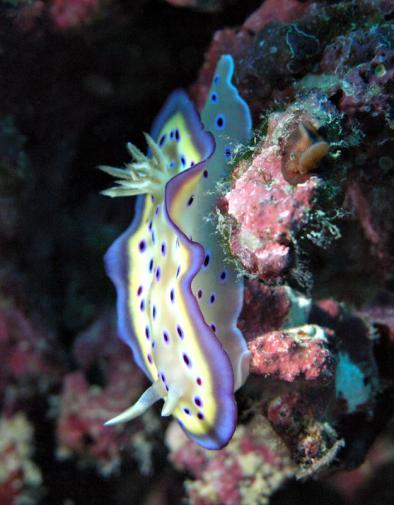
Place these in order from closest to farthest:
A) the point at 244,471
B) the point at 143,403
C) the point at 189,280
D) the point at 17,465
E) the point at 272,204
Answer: the point at 272,204, the point at 189,280, the point at 143,403, the point at 244,471, the point at 17,465

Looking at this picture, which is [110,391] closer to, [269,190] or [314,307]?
[314,307]

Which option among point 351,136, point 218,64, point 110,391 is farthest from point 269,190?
point 110,391

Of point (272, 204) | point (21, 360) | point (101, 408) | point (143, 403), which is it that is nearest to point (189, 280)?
point (272, 204)

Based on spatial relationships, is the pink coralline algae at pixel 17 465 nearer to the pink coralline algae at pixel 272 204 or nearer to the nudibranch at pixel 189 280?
the nudibranch at pixel 189 280

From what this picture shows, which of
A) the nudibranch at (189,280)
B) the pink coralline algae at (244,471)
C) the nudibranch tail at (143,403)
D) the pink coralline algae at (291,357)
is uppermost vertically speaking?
→ the nudibranch at (189,280)

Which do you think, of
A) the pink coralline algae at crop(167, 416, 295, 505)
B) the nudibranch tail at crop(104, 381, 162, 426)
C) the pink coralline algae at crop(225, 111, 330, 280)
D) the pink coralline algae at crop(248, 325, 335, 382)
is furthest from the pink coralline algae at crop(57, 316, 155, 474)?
the pink coralline algae at crop(225, 111, 330, 280)

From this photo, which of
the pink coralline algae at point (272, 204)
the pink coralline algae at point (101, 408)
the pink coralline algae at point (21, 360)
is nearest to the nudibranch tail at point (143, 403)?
the pink coralline algae at point (272, 204)

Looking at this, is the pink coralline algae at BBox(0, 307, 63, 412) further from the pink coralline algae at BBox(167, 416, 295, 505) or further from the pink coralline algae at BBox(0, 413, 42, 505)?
the pink coralline algae at BBox(167, 416, 295, 505)

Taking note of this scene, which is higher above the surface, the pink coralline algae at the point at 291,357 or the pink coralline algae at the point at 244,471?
the pink coralline algae at the point at 291,357

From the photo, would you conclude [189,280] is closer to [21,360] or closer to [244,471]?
[244,471]
